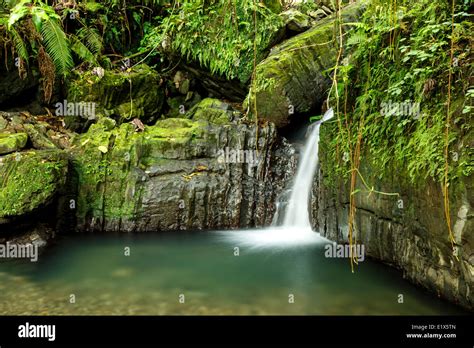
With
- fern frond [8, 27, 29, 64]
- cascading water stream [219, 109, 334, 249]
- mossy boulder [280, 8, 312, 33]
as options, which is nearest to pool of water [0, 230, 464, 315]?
cascading water stream [219, 109, 334, 249]

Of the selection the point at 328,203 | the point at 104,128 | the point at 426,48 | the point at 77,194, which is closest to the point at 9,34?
the point at 104,128

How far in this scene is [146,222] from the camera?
8008mm

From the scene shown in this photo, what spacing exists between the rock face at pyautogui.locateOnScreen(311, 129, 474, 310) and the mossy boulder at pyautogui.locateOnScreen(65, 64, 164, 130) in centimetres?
671

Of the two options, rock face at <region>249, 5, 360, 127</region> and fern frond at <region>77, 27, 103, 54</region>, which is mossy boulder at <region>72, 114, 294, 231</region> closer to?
rock face at <region>249, 5, 360, 127</region>

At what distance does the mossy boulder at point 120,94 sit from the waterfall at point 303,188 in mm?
5036

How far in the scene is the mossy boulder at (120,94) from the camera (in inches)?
392

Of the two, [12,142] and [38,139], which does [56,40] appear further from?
[12,142]

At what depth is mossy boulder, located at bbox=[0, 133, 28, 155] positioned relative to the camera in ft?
23.2

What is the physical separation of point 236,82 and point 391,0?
6.14 metres

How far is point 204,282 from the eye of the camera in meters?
4.82

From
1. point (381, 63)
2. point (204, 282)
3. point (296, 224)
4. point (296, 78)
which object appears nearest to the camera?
point (204, 282)

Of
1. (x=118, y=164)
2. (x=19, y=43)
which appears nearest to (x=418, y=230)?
(x=118, y=164)

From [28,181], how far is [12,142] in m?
1.12

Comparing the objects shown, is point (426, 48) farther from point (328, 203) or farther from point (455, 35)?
point (328, 203)
